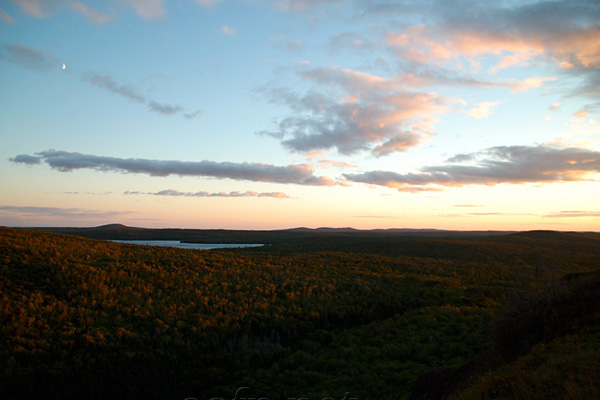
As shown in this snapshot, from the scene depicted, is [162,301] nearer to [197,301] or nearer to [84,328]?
[197,301]

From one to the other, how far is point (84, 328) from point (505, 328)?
16.4 metres

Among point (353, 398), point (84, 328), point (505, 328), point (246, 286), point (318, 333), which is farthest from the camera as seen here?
point (246, 286)

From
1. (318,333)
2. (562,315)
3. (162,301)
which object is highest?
(562,315)

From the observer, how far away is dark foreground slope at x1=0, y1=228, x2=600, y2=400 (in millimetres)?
11008

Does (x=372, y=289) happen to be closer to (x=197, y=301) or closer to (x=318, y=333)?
(x=318, y=333)

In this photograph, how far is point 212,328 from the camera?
1555cm

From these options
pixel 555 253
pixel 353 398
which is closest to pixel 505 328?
pixel 353 398

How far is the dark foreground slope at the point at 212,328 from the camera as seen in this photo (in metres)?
11.0

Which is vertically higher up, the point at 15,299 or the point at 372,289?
the point at 15,299

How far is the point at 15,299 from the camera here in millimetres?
14930

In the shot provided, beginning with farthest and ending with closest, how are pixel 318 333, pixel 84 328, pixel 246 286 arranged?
1. pixel 246 286
2. pixel 318 333
3. pixel 84 328

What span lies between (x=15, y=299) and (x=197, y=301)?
8346 mm

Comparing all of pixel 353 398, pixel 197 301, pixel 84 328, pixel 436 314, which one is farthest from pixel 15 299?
pixel 436 314

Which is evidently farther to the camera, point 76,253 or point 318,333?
point 76,253
